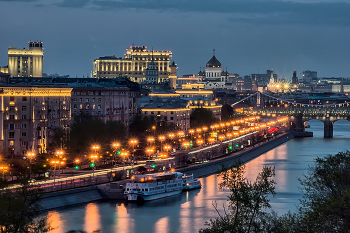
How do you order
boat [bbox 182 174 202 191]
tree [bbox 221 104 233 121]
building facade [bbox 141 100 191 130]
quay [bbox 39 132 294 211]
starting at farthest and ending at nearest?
tree [bbox 221 104 233 121], building facade [bbox 141 100 191 130], boat [bbox 182 174 202 191], quay [bbox 39 132 294 211]

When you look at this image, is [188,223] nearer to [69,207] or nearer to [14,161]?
[69,207]

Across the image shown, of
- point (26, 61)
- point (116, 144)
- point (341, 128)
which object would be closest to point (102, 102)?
point (116, 144)

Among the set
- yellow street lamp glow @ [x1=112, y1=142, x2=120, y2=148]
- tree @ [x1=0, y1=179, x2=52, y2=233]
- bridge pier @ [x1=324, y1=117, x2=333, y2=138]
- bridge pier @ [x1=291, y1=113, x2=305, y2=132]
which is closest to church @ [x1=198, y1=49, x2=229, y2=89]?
bridge pier @ [x1=291, y1=113, x2=305, y2=132]

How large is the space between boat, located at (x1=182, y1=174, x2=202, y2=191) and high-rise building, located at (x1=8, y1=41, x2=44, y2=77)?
6459cm

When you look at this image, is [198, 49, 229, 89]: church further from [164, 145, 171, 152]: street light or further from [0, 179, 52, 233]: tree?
[0, 179, 52, 233]: tree

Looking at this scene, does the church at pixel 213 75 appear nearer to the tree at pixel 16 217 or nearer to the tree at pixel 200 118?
the tree at pixel 200 118

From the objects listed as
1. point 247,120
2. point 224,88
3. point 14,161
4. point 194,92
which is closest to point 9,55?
point 194,92

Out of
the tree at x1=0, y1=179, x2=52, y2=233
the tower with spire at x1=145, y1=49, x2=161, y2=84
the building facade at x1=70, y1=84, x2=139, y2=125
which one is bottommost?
the tree at x1=0, y1=179, x2=52, y2=233

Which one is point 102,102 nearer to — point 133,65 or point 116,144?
point 116,144

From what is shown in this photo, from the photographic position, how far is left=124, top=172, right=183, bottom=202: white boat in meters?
34.5

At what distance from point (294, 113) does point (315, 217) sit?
83.0 m

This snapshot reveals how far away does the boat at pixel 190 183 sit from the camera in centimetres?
3813

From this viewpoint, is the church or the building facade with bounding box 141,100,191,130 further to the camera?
the church

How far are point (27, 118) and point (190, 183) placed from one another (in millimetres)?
11450
